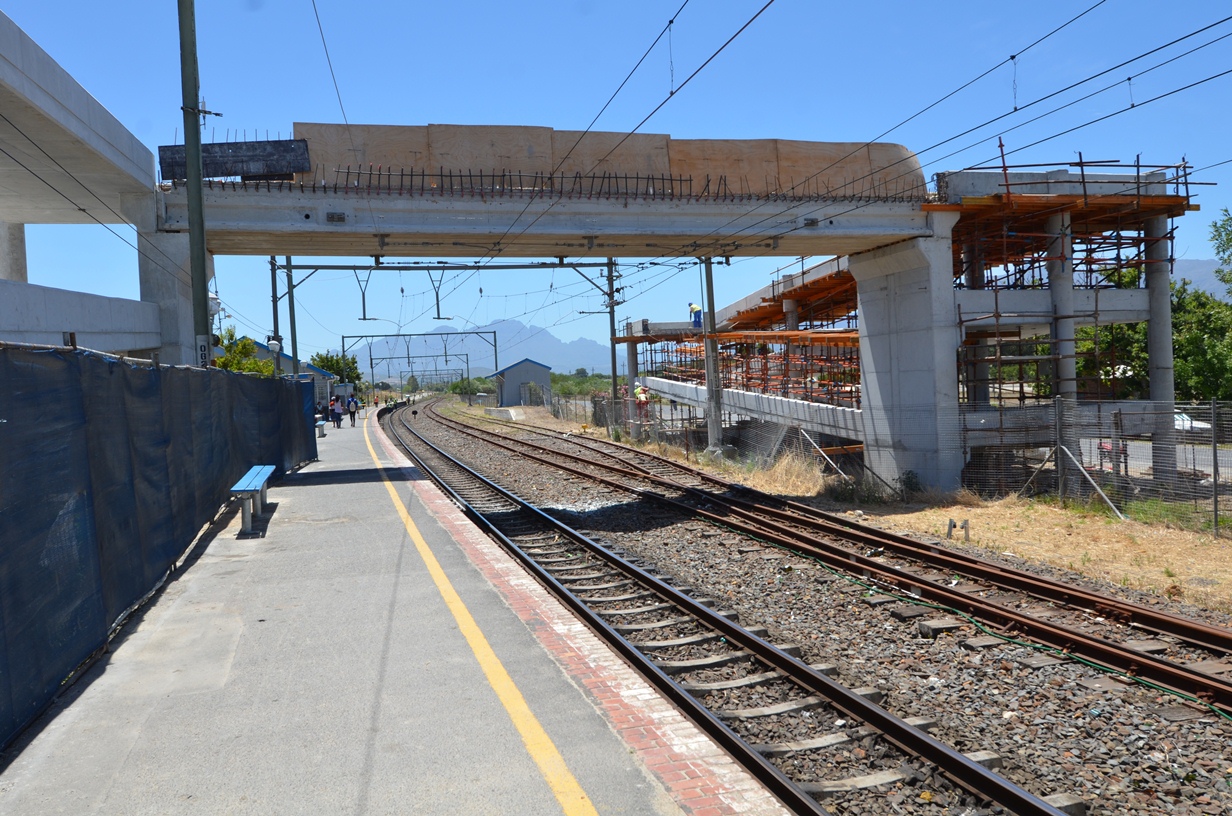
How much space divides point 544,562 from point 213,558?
3.91m

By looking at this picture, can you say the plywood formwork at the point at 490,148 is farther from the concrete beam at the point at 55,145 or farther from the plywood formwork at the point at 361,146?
the concrete beam at the point at 55,145

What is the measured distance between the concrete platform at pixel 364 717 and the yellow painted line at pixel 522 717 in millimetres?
16

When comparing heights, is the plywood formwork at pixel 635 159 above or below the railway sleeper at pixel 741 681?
above

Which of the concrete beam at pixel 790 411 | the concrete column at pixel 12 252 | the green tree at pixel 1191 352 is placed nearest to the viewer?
the concrete column at pixel 12 252

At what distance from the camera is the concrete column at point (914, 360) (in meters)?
19.6

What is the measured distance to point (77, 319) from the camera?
14.2 meters

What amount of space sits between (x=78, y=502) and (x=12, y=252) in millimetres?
20686

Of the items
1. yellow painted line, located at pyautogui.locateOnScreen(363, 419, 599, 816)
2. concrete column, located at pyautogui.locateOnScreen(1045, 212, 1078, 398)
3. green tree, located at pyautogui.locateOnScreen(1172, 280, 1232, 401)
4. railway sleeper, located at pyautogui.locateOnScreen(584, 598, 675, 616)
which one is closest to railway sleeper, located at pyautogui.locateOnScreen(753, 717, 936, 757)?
yellow painted line, located at pyautogui.locateOnScreen(363, 419, 599, 816)

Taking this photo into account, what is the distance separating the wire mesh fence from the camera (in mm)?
15008

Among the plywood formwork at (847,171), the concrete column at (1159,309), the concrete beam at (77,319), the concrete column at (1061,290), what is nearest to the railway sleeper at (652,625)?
the concrete beam at (77,319)

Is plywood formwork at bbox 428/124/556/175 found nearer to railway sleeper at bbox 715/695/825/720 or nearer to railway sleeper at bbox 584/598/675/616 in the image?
railway sleeper at bbox 584/598/675/616

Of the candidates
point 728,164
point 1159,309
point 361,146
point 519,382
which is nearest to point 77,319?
point 361,146

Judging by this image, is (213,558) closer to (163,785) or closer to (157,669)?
(157,669)

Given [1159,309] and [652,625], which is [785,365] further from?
[652,625]
